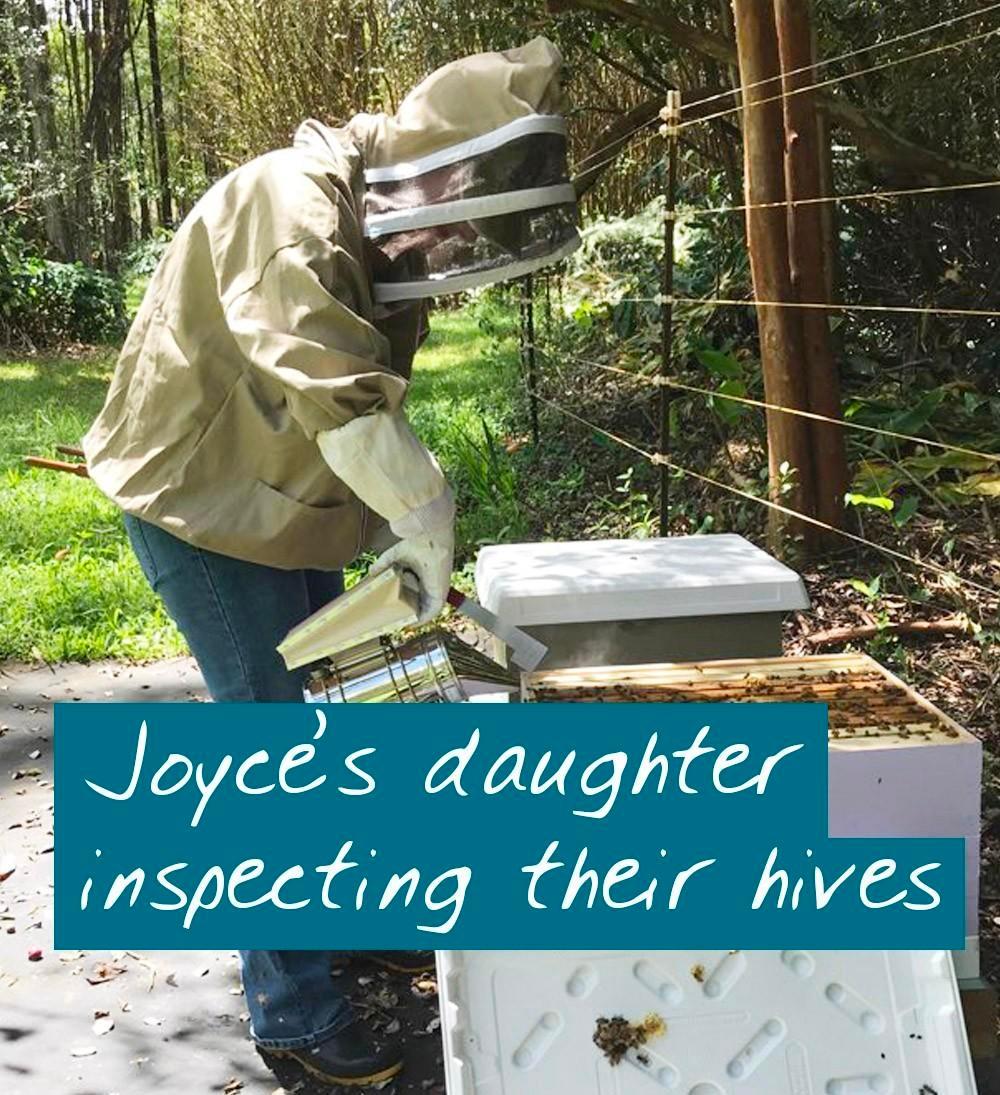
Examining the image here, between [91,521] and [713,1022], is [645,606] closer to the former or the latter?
[713,1022]

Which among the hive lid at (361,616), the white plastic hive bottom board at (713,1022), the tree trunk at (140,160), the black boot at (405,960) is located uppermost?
the tree trunk at (140,160)

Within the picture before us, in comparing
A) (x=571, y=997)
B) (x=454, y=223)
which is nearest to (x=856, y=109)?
(x=454, y=223)

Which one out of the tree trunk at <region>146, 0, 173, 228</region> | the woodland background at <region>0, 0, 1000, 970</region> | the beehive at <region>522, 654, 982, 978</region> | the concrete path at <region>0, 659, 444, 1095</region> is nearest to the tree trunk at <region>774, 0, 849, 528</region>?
the woodland background at <region>0, 0, 1000, 970</region>

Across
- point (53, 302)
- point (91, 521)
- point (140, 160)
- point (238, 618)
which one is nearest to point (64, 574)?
point (91, 521)

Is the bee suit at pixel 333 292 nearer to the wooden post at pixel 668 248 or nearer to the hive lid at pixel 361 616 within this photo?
the hive lid at pixel 361 616

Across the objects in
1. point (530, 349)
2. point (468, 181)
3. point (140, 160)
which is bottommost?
point (530, 349)

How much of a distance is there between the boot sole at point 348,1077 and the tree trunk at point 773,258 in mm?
2375

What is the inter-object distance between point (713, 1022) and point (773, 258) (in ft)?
9.20

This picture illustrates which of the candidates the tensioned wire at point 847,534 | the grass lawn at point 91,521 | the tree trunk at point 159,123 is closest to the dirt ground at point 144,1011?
the tensioned wire at point 847,534

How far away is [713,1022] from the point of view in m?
1.75

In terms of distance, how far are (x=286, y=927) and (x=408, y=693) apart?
1.63ft

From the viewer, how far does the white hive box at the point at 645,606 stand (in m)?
2.47

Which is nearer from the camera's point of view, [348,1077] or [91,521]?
[348,1077]

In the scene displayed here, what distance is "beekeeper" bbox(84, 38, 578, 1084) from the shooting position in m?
1.88
